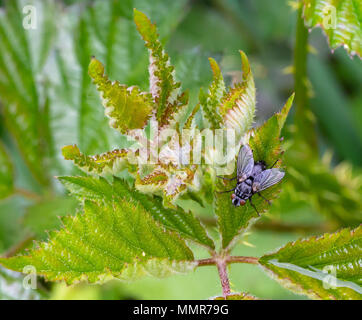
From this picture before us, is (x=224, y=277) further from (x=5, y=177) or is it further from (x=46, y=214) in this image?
(x=5, y=177)

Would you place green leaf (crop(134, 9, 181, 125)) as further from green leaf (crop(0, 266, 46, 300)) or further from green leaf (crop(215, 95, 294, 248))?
green leaf (crop(0, 266, 46, 300))

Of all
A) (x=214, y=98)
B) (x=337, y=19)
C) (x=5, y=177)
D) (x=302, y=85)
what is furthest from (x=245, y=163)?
(x=5, y=177)

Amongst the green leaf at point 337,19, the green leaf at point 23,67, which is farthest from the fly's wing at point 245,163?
the green leaf at point 23,67

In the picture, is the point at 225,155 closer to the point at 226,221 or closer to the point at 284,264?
the point at 226,221

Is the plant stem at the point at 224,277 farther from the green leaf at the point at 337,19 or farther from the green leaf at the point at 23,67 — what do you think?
the green leaf at the point at 23,67

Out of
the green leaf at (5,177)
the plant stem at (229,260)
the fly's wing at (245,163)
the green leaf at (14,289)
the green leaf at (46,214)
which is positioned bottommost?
the plant stem at (229,260)
